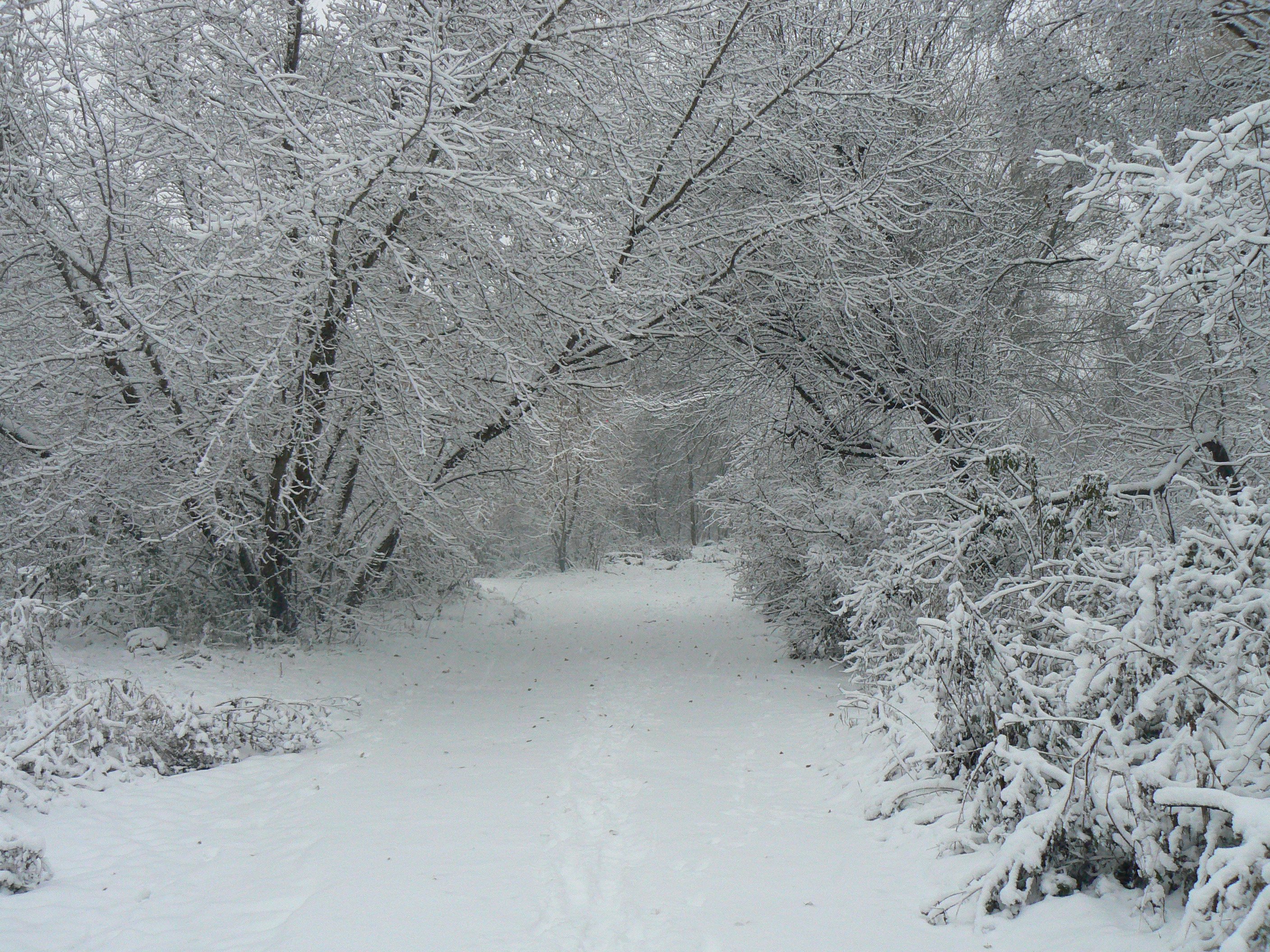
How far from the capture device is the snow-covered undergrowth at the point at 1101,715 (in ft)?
9.38

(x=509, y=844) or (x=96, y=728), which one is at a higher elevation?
(x=96, y=728)

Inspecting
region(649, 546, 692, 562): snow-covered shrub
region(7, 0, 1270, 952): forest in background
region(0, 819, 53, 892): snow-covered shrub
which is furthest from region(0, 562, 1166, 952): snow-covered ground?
region(649, 546, 692, 562): snow-covered shrub

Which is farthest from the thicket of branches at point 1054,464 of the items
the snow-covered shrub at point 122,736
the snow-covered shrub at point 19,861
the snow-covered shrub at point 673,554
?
the snow-covered shrub at point 673,554

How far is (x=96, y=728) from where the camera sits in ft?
17.0

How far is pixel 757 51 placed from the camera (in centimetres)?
783

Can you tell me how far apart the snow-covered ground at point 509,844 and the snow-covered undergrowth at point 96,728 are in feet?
0.66

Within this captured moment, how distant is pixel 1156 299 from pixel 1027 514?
245 centimetres

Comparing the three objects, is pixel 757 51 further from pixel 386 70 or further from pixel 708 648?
pixel 708 648

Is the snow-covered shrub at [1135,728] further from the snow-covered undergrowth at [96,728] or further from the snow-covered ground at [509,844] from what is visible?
A: the snow-covered undergrowth at [96,728]

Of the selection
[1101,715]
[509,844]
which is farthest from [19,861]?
[1101,715]

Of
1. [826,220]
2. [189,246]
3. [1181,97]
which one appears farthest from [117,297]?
[1181,97]

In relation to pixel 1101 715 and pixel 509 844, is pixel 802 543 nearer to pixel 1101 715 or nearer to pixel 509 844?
pixel 509 844

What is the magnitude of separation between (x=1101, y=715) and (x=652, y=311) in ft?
20.7

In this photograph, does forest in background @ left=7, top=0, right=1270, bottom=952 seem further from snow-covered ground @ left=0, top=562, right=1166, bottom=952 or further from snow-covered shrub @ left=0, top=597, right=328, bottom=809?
snow-covered ground @ left=0, top=562, right=1166, bottom=952
